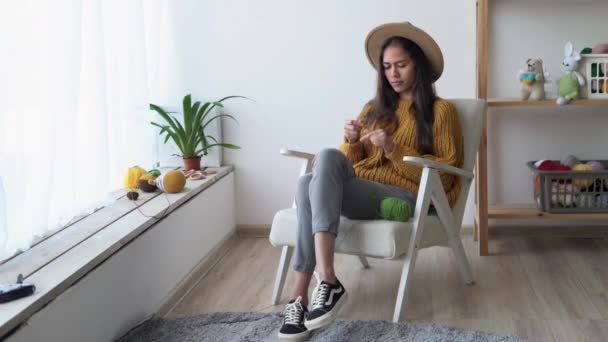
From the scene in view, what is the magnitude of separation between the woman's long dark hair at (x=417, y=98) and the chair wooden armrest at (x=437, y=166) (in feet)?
0.43

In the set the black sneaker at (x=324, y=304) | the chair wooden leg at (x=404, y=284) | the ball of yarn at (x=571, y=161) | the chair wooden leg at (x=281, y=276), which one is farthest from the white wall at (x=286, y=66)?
the black sneaker at (x=324, y=304)

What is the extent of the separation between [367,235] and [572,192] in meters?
1.21

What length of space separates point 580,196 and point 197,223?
1.65 meters

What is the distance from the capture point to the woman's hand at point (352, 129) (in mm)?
2553

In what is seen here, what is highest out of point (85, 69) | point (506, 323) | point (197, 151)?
point (85, 69)

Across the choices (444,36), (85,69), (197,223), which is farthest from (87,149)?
(444,36)

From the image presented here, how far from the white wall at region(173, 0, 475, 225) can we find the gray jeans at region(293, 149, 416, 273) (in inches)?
39.7

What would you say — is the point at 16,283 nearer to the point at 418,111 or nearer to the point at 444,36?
the point at 418,111

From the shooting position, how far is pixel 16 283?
170 cm

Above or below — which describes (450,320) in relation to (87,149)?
below

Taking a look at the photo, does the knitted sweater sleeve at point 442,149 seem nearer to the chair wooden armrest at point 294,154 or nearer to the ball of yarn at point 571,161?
the chair wooden armrest at point 294,154

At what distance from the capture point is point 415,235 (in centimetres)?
230

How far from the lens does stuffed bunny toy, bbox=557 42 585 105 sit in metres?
2.96

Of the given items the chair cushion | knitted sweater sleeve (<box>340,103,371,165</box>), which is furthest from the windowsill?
knitted sweater sleeve (<box>340,103,371,165</box>)
